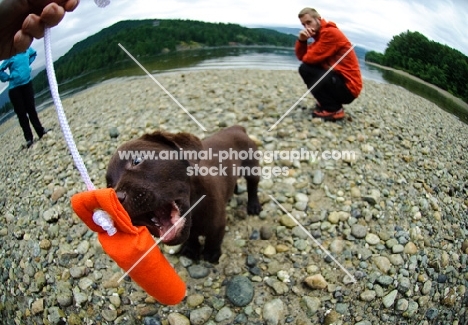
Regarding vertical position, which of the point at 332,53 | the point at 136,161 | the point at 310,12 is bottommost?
the point at 136,161

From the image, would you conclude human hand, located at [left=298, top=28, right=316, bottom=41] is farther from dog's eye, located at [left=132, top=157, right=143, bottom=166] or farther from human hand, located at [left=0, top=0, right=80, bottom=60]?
human hand, located at [left=0, top=0, right=80, bottom=60]

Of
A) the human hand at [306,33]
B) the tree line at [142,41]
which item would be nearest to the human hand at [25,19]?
the tree line at [142,41]

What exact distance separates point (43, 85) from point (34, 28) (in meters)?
0.85

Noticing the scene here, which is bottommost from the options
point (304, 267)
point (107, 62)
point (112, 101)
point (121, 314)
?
point (121, 314)

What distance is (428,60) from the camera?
299cm

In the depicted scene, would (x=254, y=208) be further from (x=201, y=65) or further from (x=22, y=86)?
(x=22, y=86)

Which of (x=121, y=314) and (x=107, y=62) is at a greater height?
(x=107, y=62)

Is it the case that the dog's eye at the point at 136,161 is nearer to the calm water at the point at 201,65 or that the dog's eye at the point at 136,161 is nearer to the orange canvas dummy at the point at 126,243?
the orange canvas dummy at the point at 126,243

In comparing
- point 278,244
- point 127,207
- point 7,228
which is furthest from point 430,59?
point 7,228

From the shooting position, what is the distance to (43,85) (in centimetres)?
284

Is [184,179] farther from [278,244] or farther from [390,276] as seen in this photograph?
[390,276]

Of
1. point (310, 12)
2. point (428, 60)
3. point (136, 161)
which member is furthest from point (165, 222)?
point (310, 12)

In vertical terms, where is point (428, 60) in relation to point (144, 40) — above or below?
above

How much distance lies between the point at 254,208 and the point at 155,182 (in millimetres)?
2235
